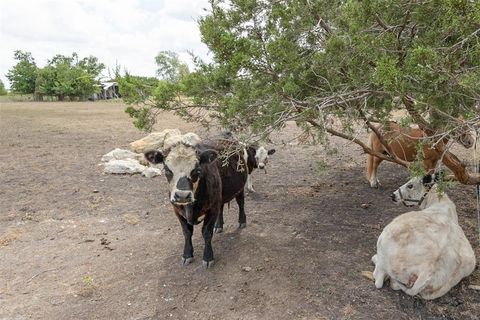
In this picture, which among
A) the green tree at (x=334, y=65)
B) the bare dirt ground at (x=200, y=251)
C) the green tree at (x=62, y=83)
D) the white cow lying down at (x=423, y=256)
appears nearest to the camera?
the green tree at (x=334, y=65)

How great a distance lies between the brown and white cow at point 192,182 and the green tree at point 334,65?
0.49 metres

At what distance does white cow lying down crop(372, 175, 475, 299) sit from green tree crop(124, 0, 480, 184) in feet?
3.31

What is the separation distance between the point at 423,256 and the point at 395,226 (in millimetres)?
445

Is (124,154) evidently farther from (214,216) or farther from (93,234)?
(214,216)

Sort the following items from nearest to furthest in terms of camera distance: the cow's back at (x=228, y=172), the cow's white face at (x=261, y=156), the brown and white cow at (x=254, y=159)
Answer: the cow's back at (x=228, y=172), the brown and white cow at (x=254, y=159), the cow's white face at (x=261, y=156)

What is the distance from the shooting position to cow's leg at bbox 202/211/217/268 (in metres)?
5.19

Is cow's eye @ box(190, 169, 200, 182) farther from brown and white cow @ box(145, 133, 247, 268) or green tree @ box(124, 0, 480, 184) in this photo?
green tree @ box(124, 0, 480, 184)

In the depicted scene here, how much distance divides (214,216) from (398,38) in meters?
2.98

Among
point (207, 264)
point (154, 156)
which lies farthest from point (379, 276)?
point (154, 156)

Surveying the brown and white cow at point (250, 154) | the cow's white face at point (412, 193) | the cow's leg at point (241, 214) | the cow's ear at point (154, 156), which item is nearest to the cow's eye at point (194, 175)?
the cow's ear at point (154, 156)

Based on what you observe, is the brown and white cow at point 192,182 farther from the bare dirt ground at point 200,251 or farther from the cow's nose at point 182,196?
the bare dirt ground at point 200,251

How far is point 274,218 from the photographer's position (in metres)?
6.80

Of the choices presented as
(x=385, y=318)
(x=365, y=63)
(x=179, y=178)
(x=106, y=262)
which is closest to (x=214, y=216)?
(x=179, y=178)

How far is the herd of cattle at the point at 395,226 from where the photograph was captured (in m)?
4.18
